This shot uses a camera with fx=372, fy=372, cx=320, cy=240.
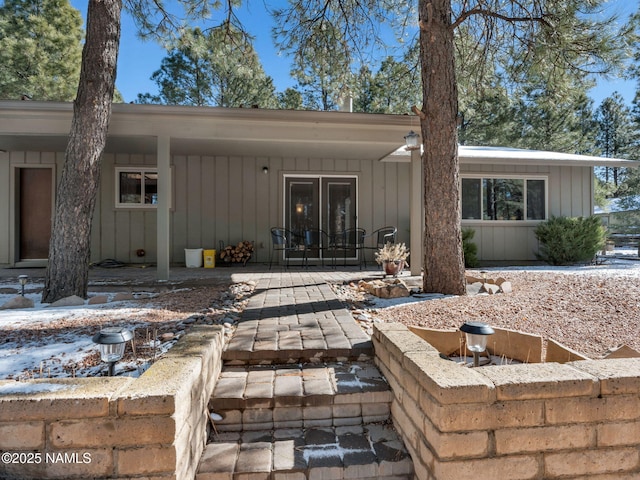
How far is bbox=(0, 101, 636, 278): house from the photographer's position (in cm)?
673

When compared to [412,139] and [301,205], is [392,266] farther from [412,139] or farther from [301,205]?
[301,205]

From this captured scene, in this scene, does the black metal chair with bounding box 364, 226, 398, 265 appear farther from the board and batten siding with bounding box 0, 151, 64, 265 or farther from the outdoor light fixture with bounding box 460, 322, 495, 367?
the board and batten siding with bounding box 0, 151, 64, 265

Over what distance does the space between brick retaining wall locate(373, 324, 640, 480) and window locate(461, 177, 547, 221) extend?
6.73 meters

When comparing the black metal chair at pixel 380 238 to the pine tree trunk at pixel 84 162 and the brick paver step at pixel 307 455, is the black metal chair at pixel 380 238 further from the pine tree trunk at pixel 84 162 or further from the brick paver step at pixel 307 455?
the brick paver step at pixel 307 455

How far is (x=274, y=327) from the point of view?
2727 mm

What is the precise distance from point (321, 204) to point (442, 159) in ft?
12.2

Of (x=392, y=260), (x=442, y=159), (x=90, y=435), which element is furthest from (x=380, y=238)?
(x=90, y=435)

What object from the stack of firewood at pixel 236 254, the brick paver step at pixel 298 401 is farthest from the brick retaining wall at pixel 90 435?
the stack of firewood at pixel 236 254

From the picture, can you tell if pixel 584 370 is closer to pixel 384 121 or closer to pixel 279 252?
pixel 384 121

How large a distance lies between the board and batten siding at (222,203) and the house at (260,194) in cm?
2

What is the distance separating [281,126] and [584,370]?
14.8 feet

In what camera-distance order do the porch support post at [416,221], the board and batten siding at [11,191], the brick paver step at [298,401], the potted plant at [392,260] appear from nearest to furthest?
the brick paver step at [298,401] → the potted plant at [392,260] → the porch support post at [416,221] → the board and batten siding at [11,191]

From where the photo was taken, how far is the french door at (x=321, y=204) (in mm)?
7395

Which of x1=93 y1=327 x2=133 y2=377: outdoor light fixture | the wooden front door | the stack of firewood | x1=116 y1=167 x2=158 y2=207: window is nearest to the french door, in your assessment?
the stack of firewood
